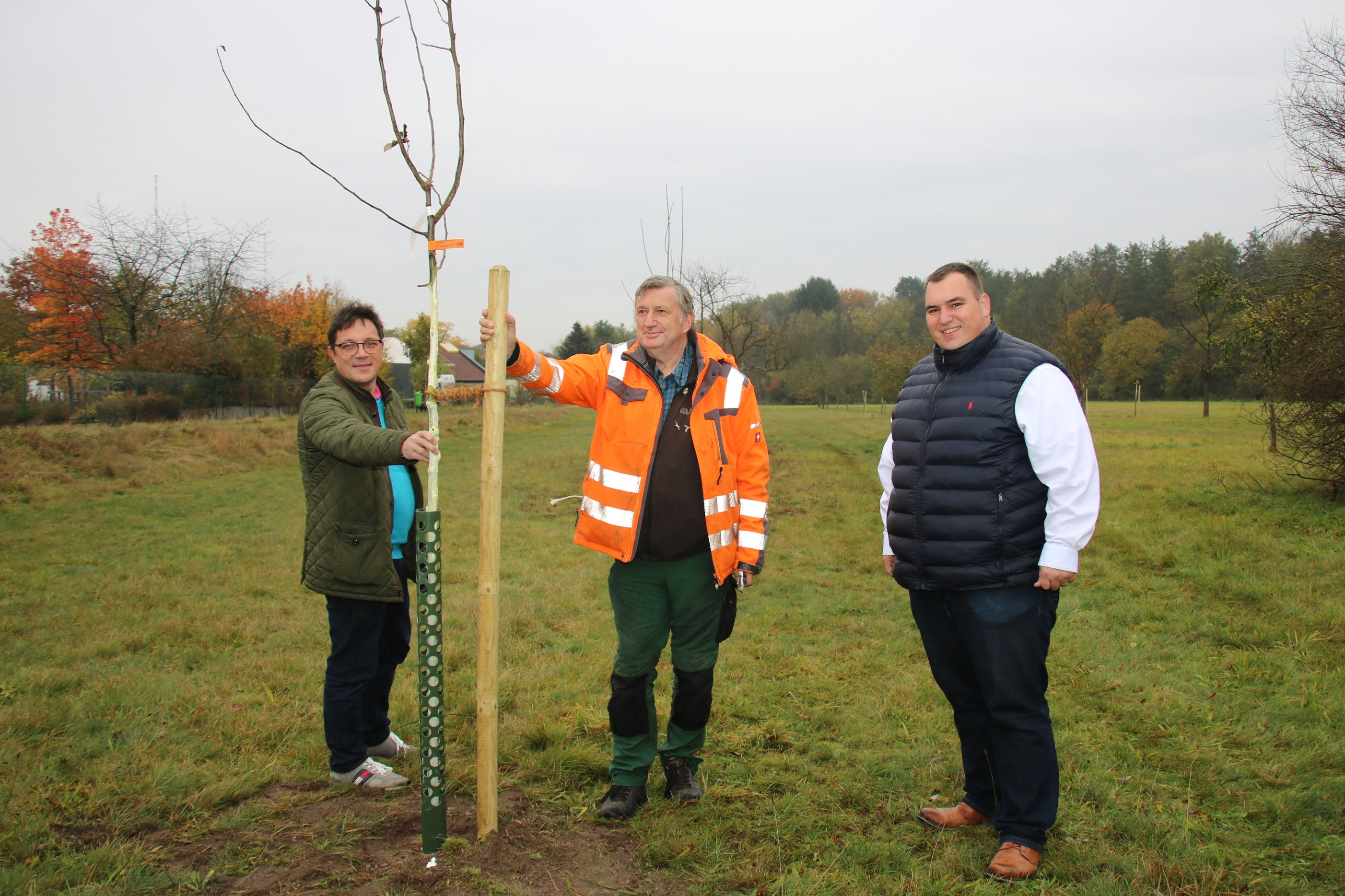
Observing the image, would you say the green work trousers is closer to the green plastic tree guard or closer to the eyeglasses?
the green plastic tree guard

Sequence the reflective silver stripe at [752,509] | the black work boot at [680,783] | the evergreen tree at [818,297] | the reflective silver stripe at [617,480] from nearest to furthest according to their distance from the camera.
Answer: the reflective silver stripe at [617,480] < the reflective silver stripe at [752,509] < the black work boot at [680,783] < the evergreen tree at [818,297]

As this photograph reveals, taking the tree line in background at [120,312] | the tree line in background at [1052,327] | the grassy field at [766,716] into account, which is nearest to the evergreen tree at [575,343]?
the tree line in background at [1052,327]

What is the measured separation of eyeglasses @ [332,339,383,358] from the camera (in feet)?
11.3

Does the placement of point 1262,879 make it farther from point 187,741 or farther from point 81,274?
point 81,274

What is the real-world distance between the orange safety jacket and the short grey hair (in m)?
0.22

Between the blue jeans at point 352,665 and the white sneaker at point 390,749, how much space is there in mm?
177

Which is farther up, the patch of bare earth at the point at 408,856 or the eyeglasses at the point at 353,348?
the eyeglasses at the point at 353,348

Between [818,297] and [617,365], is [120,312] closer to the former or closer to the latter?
[617,365]

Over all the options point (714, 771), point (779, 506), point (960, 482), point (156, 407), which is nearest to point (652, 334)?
point (960, 482)

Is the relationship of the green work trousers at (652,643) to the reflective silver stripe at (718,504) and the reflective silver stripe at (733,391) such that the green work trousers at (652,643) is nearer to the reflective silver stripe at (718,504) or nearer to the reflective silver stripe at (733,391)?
the reflective silver stripe at (718,504)

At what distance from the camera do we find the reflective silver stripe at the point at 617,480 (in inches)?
132

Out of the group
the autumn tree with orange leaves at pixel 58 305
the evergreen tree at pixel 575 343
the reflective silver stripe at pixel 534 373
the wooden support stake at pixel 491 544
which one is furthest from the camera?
the evergreen tree at pixel 575 343

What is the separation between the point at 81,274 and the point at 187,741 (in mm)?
25429

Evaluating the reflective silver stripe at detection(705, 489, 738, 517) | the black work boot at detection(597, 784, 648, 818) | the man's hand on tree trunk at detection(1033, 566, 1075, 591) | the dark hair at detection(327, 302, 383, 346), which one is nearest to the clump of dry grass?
the dark hair at detection(327, 302, 383, 346)
